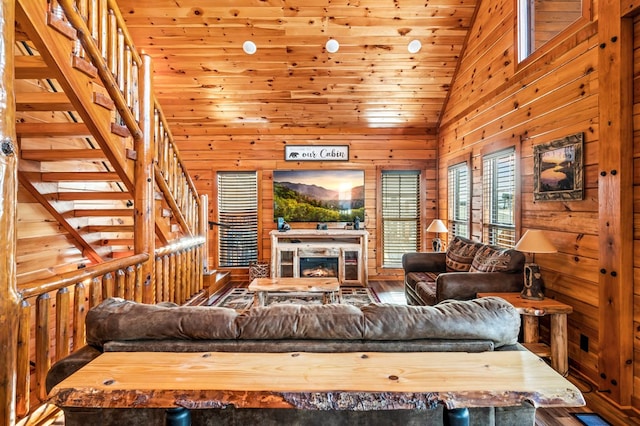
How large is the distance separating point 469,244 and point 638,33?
8.18 feet

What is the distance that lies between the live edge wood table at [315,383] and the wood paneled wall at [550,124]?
1.85 m

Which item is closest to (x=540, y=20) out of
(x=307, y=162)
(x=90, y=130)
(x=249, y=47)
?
(x=249, y=47)

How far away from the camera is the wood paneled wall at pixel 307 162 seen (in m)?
6.45

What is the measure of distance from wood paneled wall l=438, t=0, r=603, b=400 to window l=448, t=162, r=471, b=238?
0.93 feet

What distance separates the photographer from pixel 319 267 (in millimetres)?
5898

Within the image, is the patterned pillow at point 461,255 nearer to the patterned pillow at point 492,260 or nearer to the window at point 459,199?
the patterned pillow at point 492,260

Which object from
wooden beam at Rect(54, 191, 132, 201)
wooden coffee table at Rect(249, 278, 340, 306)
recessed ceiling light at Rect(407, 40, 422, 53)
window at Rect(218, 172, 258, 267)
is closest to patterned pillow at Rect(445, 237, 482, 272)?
wooden coffee table at Rect(249, 278, 340, 306)

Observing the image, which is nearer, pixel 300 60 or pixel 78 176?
pixel 78 176

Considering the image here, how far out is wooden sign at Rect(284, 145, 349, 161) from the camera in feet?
21.1

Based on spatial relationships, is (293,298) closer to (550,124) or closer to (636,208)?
(550,124)

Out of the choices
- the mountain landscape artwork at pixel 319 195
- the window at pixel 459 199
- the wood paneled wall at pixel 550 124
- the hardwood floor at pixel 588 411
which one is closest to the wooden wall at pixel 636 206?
the hardwood floor at pixel 588 411

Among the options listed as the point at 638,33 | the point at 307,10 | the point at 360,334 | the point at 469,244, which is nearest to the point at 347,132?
the point at 307,10

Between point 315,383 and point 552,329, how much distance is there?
2.38 meters

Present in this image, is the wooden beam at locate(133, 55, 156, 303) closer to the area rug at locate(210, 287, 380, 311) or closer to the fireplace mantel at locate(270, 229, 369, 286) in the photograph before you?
the area rug at locate(210, 287, 380, 311)
